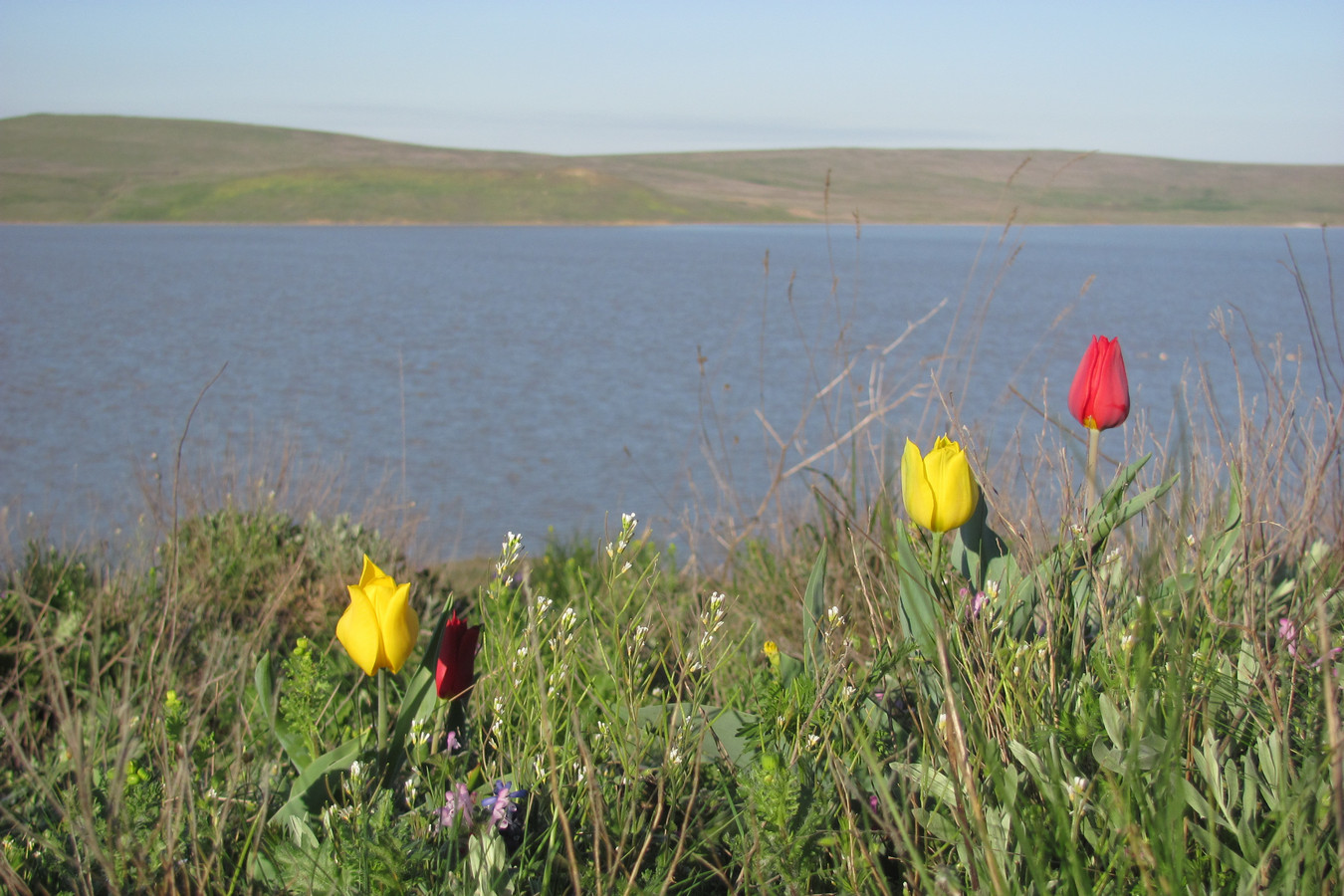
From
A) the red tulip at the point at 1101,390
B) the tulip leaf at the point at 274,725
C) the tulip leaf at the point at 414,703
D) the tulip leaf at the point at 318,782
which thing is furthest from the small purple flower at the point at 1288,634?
the tulip leaf at the point at 274,725

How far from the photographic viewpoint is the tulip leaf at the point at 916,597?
165 cm

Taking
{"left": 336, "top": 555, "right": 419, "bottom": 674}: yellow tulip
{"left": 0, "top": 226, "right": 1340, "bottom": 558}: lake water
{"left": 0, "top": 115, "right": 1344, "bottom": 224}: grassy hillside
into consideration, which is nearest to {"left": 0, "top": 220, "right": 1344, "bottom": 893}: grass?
{"left": 336, "top": 555, "right": 419, "bottom": 674}: yellow tulip

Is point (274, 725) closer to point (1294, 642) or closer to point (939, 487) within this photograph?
point (939, 487)

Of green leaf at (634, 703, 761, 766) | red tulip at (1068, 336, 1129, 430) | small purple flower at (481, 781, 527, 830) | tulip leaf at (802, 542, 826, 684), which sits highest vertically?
red tulip at (1068, 336, 1129, 430)

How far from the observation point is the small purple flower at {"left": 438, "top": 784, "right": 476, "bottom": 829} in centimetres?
142

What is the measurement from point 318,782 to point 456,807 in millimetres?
248

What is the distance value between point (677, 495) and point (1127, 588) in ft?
20.3

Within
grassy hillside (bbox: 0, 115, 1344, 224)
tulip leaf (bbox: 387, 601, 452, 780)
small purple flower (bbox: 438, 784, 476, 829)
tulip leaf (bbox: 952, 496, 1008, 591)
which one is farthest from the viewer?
grassy hillside (bbox: 0, 115, 1344, 224)

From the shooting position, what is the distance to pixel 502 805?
4.54 feet

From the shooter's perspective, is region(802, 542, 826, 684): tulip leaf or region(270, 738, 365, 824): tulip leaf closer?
region(270, 738, 365, 824): tulip leaf

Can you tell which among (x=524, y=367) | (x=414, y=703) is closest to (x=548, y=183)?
(x=524, y=367)

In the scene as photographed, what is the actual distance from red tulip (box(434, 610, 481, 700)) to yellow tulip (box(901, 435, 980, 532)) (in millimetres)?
704

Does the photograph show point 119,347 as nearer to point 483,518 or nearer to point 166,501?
point 483,518

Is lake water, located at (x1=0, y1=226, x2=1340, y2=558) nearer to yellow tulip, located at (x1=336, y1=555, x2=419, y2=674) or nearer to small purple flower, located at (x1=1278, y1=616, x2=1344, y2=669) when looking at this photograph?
small purple flower, located at (x1=1278, y1=616, x2=1344, y2=669)
